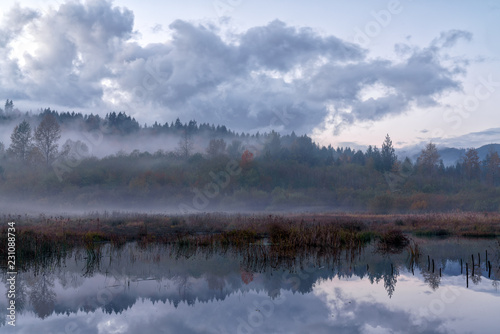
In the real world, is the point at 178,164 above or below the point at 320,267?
above

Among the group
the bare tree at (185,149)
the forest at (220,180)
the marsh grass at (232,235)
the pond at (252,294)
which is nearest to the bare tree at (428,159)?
the forest at (220,180)

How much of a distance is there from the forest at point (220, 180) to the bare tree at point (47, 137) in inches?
9.5

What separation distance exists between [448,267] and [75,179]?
80698 millimetres

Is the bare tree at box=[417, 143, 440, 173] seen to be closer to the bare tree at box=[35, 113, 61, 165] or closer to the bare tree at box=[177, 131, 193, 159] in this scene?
the bare tree at box=[177, 131, 193, 159]

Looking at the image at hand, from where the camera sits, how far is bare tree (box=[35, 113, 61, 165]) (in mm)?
86875

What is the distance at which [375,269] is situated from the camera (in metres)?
16.6

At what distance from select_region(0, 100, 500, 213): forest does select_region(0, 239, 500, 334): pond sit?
4860cm

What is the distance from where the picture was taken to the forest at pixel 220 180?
2987 inches

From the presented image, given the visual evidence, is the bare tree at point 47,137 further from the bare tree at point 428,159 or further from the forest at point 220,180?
the bare tree at point 428,159

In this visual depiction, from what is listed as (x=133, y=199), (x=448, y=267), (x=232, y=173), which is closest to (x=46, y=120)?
(x=133, y=199)

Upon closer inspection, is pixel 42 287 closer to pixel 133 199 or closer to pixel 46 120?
pixel 133 199

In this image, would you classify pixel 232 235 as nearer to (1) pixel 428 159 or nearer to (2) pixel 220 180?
(2) pixel 220 180

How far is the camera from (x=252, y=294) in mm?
12977

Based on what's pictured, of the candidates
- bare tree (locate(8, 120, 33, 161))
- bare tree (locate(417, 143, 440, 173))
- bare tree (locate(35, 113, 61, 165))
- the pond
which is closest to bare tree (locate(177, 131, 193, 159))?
bare tree (locate(35, 113, 61, 165))
